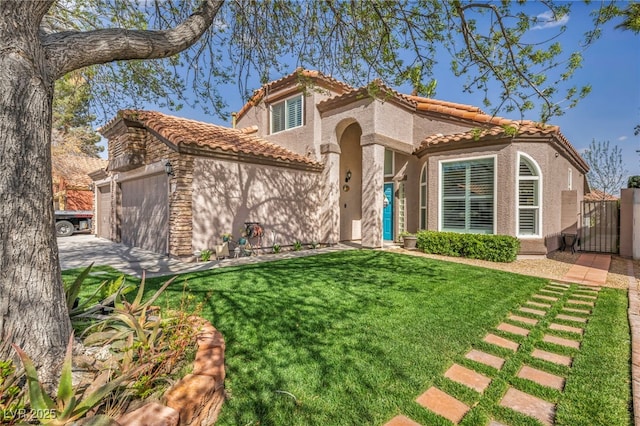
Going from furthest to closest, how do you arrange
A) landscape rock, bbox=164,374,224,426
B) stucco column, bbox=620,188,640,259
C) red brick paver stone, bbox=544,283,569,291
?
stucco column, bbox=620,188,640,259
red brick paver stone, bbox=544,283,569,291
landscape rock, bbox=164,374,224,426

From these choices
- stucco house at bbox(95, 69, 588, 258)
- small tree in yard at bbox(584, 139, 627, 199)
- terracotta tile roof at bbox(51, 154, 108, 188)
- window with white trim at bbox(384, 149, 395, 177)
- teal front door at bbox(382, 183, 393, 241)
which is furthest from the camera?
small tree in yard at bbox(584, 139, 627, 199)

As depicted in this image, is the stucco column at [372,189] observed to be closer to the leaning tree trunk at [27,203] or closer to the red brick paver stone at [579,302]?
the red brick paver stone at [579,302]

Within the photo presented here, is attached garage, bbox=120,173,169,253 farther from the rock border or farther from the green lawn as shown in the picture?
the rock border

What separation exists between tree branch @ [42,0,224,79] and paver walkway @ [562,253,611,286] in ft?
30.6

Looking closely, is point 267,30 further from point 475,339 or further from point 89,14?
point 475,339

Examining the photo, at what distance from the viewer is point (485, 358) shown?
339 centimetres

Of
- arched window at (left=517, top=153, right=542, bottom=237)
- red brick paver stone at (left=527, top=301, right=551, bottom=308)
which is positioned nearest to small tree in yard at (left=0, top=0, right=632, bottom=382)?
red brick paver stone at (left=527, top=301, right=551, bottom=308)

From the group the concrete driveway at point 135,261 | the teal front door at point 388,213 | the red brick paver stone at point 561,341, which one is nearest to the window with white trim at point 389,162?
the teal front door at point 388,213

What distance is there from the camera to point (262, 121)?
15281mm

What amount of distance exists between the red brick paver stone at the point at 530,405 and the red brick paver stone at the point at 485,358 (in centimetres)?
47

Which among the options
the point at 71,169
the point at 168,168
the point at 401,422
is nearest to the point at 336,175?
the point at 168,168

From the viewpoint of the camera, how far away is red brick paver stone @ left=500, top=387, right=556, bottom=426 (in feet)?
8.09

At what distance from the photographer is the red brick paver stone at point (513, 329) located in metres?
4.08

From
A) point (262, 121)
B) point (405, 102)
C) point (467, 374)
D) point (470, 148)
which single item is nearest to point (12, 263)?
point (467, 374)
